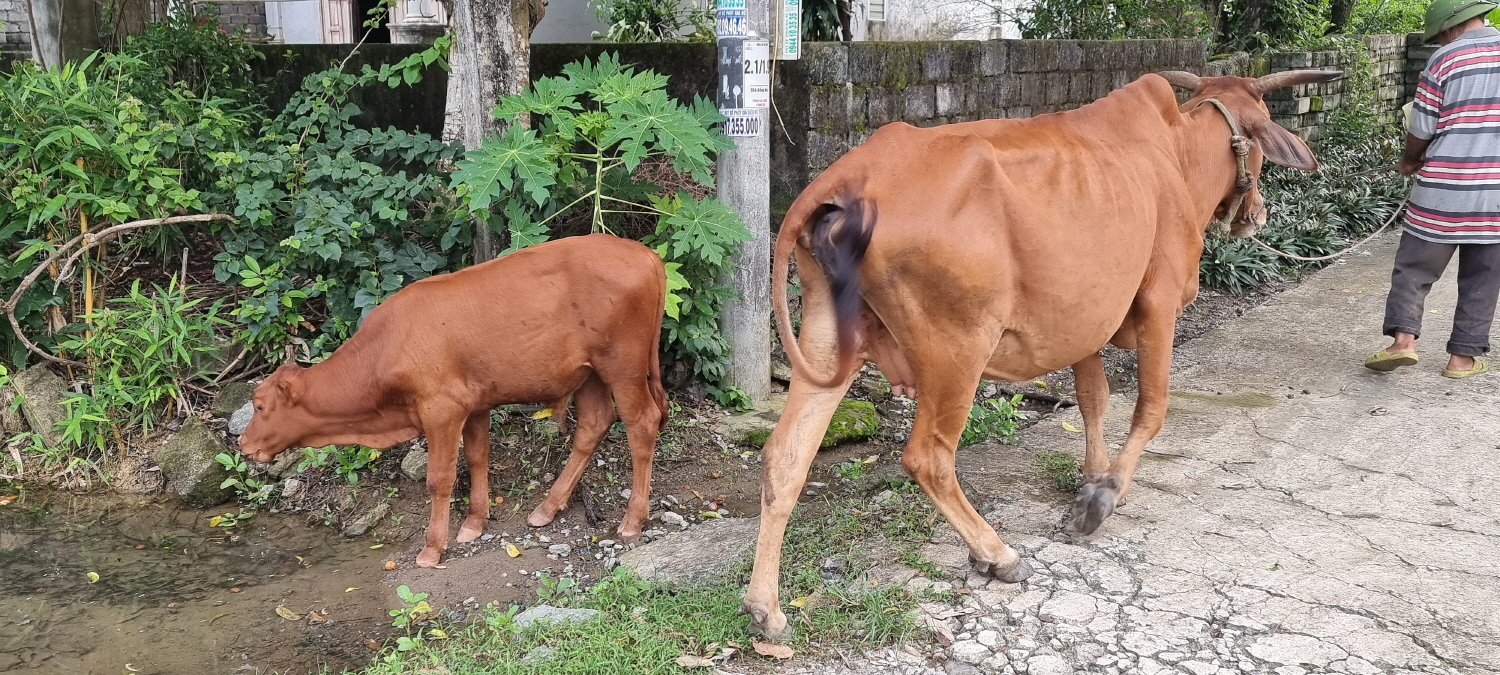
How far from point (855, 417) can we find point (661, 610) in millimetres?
2220

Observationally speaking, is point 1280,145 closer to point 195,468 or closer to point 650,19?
point 195,468

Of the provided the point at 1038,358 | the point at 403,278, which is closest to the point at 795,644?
the point at 1038,358

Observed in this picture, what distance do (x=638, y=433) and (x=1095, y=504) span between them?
1763mm

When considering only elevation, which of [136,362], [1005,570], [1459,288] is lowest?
[1005,570]

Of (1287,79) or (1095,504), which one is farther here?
(1287,79)

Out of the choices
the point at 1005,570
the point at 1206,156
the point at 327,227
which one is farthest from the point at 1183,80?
the point at 327,227

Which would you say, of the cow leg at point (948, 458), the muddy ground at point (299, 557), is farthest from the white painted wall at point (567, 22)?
the cow leg at point (948, 458)

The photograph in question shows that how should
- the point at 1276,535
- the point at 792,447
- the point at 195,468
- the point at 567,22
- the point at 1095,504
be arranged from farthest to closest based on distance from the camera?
1. the point at 567,22
2. the point at 195,468
3. the point at 1276,535
4. the point at 1095,504
5. the point at 792,447

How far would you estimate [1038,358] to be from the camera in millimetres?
3914

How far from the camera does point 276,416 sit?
177 inches

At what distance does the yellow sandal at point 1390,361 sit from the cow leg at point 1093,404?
7.96 feet

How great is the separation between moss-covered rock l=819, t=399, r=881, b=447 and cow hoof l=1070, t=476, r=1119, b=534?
161 centimetres

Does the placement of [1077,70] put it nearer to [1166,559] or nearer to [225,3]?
[1166,559]

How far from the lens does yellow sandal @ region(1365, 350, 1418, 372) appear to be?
6086mm
